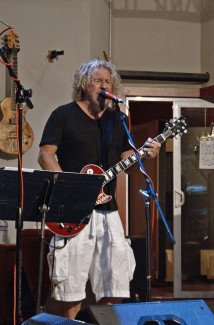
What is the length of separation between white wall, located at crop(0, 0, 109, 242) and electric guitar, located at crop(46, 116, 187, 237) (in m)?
2.39

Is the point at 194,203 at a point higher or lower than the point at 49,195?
lower

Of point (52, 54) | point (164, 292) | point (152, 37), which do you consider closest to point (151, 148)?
point (52, 54)

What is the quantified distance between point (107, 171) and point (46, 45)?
2.90m

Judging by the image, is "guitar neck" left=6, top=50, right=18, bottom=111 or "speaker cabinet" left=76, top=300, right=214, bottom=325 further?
"guitar neck" left=6, top=50, right=18, bottom=111

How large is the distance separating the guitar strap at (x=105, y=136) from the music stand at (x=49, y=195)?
1.49 ft

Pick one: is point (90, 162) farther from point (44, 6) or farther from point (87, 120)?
point (44, 6)

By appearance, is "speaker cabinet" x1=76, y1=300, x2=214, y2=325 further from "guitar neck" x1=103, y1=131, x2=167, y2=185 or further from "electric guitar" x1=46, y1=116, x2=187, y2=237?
"guitar neck" x1=103, y1=131, x2=167, y2=185

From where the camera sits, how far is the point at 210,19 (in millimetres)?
8078

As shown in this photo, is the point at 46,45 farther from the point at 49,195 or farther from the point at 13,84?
the point at 49,195

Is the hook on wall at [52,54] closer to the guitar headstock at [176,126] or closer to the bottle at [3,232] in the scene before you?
the bottle at [3,232]

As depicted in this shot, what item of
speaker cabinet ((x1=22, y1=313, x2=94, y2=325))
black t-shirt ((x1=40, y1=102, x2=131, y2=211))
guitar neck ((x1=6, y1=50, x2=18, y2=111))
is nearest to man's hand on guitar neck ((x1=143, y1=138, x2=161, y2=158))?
black t-shirt ((x1=40, y1=102, x2=131, y2=211))

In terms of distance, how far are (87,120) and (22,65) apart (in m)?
2.66

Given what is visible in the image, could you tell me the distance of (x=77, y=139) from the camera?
4.15m

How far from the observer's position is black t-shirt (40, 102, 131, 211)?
414cm
